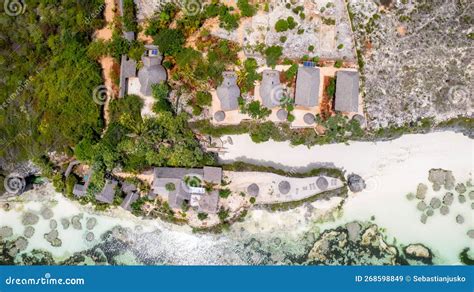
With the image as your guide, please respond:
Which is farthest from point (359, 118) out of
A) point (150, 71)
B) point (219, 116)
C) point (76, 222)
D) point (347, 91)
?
point (76, 222)

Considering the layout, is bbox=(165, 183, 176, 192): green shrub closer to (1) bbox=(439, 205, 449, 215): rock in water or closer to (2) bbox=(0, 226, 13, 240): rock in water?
(2) bbox=(0, 226, 13, 240): rock in water

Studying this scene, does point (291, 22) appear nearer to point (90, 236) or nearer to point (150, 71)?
point (150, 71)

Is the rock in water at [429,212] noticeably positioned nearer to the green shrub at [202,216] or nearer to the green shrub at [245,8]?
the green shrub at [202,216]

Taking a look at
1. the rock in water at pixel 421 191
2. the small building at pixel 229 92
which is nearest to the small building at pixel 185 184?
the small building at pixel 229 92

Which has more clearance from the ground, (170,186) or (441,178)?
(441,178)

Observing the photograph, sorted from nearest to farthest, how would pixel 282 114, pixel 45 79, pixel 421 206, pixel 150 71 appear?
pixel 150 71, pixel 45 79, pixel 282 114, pixel 421 206

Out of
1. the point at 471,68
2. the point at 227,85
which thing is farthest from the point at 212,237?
the point at 471,68

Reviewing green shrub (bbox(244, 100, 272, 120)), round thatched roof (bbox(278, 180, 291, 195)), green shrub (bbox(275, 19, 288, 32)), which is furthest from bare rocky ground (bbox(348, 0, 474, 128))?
round thatched roof (bbox(278, 180, 291, 195))
